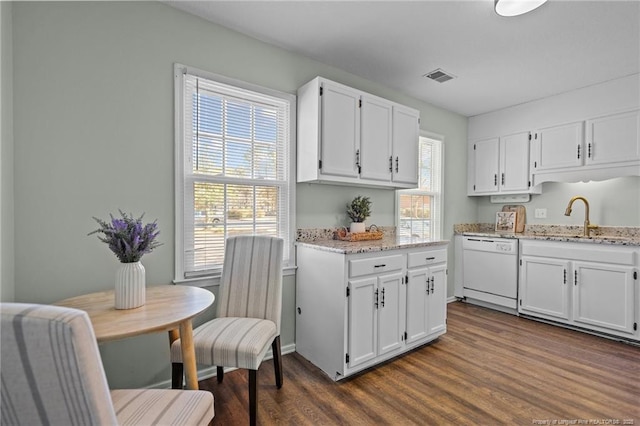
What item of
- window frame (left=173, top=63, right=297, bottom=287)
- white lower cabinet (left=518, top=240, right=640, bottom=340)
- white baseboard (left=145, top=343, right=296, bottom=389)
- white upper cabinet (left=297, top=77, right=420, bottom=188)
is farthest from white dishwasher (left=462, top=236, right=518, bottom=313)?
window frame (left=173, top=63, right=297, bottom=287)

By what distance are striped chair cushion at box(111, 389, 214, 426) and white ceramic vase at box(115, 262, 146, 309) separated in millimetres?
371

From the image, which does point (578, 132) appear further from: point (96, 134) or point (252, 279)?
point (96, 134)

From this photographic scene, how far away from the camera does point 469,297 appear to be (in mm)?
4090

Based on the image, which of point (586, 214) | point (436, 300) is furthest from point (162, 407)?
point (586, 214)

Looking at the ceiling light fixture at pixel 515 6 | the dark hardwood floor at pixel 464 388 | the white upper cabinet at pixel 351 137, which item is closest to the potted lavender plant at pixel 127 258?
the dark hardwood floor at pixel 464 388

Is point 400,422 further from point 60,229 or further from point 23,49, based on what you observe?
point 23,49

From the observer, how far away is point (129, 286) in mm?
1440

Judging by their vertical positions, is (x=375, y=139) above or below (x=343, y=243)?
above

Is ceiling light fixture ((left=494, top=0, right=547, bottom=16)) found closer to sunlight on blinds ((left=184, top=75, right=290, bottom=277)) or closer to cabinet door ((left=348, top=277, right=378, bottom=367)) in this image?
sunlight on blinds ((left=184, top=75, right=290, bottom=277))

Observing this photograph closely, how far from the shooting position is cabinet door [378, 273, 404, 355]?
2.38 meters

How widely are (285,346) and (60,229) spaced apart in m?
1.80

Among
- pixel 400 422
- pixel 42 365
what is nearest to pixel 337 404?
pixel 400 422

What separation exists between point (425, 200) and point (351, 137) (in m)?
1.75

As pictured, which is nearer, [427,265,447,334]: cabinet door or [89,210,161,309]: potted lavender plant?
[89,210,161,309]: potted lavender plant
